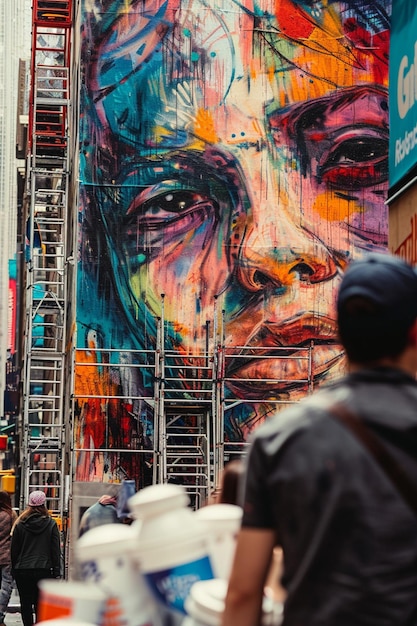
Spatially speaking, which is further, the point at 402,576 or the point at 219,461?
the point at 219,461

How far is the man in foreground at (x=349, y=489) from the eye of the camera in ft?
9.13

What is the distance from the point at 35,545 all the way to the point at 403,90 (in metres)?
7.41

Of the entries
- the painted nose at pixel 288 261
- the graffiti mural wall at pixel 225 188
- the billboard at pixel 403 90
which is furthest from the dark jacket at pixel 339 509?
the painted nose at pixel 288 261

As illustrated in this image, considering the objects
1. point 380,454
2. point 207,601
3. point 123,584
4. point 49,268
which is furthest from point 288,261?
point 380,454

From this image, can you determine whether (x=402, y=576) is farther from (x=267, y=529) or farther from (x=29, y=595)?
(x=29, y=595)

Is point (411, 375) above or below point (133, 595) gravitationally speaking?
above

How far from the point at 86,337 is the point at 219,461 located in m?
3.85

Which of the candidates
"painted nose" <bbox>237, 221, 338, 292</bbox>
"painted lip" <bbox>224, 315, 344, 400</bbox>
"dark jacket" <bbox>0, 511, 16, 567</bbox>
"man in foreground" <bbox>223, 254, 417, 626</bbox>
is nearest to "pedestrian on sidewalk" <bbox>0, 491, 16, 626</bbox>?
"dark jacket" <bbox>0, 511, 16, 567</bbox>

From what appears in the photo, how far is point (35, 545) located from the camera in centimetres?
1377

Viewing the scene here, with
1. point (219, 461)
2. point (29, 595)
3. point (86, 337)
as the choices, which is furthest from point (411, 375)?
point (86, 337)

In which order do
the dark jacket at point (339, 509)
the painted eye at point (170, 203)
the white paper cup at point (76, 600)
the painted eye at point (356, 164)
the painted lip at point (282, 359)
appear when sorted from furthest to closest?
the painted eye at point (356, 164) < the painted eye at point (170, 203) < the painted lip at point (282, 359) < the white paper cup at point (76, 600) < the dark jacket at point (339, 509)

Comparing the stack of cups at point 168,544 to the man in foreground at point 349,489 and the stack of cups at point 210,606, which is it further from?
the man in foreground at point 349,489

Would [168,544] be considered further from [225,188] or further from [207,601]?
[225,188]

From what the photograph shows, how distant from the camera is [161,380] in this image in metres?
23.4
